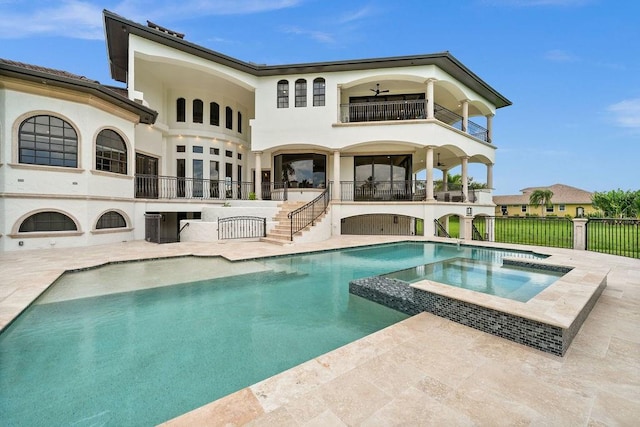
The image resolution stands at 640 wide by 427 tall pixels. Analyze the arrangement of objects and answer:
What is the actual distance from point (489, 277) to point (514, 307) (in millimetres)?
3416

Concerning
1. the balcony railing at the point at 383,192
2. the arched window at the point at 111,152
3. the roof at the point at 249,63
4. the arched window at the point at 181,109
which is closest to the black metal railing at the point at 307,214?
the balcony railing at the point at 383,192

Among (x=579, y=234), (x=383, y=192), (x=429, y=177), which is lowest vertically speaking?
(x=579, y=234)

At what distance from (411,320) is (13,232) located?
42.5 feet

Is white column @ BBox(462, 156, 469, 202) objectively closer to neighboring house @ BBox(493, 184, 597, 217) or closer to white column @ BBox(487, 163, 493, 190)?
white column @ BBox(487, 163, 493, 190)

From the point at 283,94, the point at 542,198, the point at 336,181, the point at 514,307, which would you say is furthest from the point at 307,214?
the point at 542,198

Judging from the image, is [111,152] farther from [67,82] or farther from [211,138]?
[211,138]

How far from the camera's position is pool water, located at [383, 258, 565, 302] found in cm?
534

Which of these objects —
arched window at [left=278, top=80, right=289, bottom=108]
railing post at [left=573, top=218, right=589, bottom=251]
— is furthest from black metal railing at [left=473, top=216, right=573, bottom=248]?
arched window at [left=278, top=80, right=289, bottom=108]

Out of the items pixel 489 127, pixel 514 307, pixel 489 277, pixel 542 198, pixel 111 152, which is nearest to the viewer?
pixel 514 307

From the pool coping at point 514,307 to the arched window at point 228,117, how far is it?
15.8 metres

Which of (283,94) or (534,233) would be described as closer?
(283,94)

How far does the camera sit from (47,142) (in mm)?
9758

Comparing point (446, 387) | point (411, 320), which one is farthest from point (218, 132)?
point (446, 387)

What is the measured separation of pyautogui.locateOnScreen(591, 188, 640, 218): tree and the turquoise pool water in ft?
159
